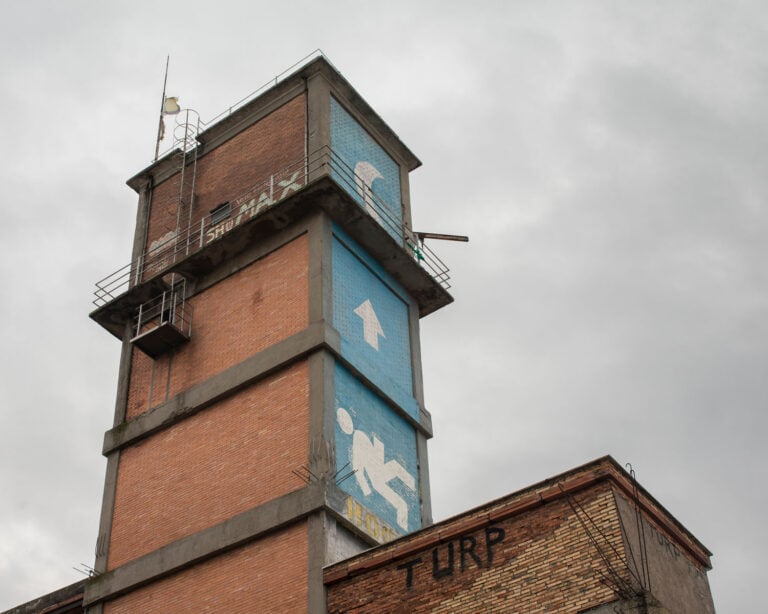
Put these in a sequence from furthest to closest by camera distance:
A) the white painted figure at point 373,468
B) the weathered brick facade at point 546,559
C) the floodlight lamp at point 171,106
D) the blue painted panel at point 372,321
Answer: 1. the floodlight lamp at point 171,106
2. the blue painted panel at point 372,321
3. the white painted figure at point 373,468
4. the weathered brick facade at point 546,559

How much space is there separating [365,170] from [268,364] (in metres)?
7.43

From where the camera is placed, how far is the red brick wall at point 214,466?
78.6ft

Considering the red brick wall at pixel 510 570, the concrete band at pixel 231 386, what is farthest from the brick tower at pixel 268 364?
the red brick wall at pixel 510 570

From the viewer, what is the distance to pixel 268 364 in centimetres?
2553

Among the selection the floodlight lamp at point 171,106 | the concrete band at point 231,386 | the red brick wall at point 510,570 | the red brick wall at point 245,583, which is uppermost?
the floodlight lamp at point 171,106

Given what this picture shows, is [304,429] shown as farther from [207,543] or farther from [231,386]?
[207,543]

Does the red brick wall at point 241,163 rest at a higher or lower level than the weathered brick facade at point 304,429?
higher

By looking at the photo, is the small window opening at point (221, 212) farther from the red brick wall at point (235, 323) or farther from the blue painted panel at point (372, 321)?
the blue painted panel at point (372, 321)

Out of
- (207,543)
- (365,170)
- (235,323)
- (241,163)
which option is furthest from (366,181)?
(207,543)

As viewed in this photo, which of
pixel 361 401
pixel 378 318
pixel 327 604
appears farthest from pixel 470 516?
pixel 378 318

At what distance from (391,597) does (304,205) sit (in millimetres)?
10989

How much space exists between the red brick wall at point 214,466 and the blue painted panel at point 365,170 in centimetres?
624

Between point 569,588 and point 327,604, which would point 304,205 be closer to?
Answer: point 327,604

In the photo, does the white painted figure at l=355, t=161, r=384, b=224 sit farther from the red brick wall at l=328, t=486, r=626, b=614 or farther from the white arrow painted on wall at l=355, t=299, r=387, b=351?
the red brick wall at l=328, t=486, r=626, b=614
